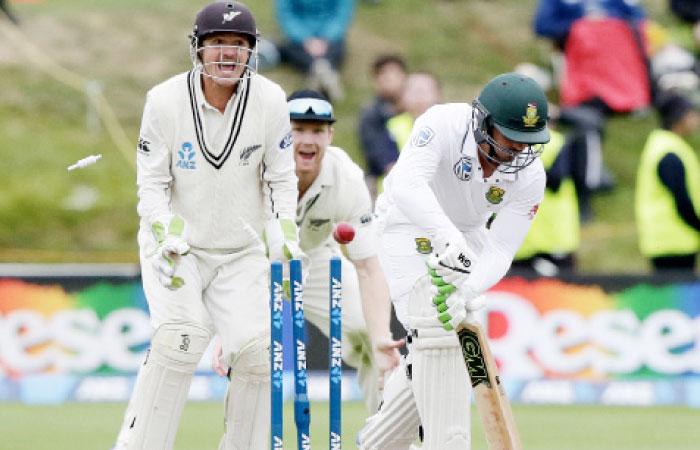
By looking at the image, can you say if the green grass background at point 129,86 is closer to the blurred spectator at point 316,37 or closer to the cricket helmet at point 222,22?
the blurred spectator at point 316,37

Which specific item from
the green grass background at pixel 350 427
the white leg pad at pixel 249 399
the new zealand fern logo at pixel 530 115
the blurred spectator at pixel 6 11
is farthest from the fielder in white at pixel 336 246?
the blurred spectator at pixel 6 11

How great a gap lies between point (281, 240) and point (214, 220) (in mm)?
352

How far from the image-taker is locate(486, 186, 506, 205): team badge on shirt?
18.4ft

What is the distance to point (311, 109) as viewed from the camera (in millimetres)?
6641

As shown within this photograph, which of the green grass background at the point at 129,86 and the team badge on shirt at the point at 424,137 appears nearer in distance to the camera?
the team badge on shirt at the point at 424,137

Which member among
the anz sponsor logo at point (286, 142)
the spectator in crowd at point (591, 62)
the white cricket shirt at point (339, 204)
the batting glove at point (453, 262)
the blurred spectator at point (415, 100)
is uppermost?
the spectator in crowd at point (591, 62)

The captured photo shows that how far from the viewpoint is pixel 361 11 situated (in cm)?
1540

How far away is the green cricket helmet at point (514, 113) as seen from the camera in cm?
527

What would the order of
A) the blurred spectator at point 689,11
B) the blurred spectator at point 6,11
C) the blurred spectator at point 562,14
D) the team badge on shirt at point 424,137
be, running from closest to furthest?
the team badge on shirt at point 424,137 < the blurred spectator at point 562,14 < the blurred spectator at point 689,11 < the blurred spectator at point 6,11

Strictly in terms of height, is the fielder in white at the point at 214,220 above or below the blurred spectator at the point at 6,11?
below

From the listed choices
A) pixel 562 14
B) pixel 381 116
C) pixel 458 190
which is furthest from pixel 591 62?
pixel 458 190

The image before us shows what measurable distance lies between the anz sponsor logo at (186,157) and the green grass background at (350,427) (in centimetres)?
243

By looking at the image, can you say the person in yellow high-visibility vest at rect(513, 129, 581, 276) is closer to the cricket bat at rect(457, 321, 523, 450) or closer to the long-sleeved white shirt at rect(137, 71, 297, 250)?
the long-sleeved white shirt at rect(137, 71, 297, 250)

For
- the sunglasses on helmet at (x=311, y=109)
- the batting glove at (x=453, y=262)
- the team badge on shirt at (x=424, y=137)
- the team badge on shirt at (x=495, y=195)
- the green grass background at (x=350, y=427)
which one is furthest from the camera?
the green grass background at (x=350, y=427)
